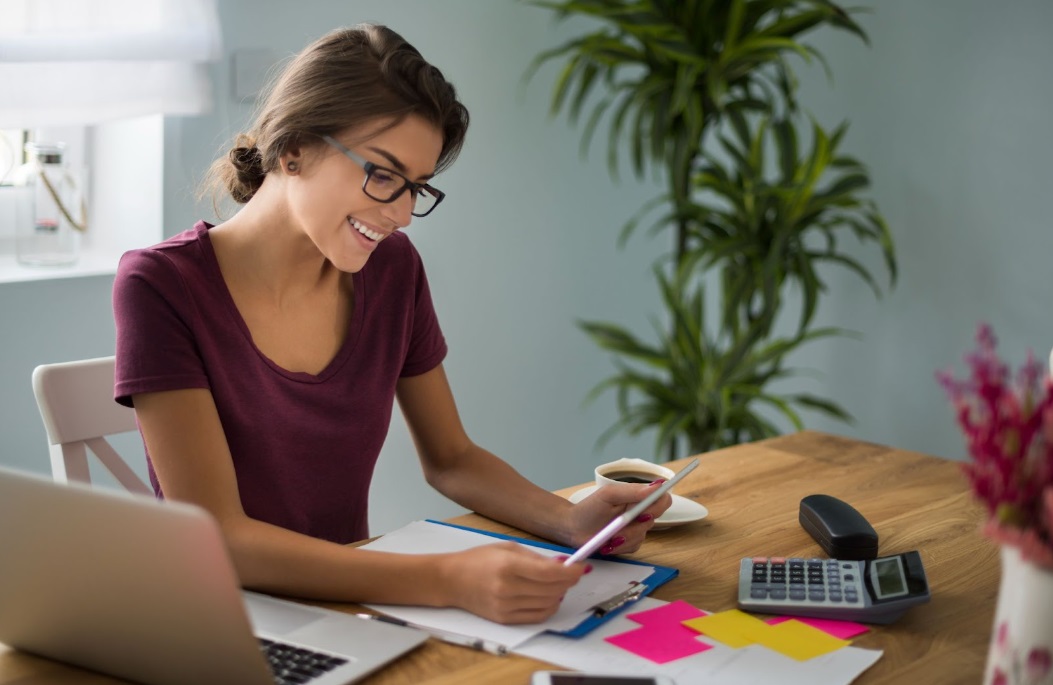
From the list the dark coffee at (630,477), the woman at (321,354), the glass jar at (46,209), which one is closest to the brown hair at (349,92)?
the woman at (321,354)

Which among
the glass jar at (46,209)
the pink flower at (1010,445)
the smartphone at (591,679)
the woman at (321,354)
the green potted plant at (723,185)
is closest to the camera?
the pink flower at (1010,445)

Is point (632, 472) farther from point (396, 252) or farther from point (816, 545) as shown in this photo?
point (396, 252)

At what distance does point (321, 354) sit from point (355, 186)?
0.27m

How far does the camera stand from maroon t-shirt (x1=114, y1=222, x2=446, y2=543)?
1344 millimetres

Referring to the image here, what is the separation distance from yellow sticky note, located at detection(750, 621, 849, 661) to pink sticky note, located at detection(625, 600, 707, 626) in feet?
0.24

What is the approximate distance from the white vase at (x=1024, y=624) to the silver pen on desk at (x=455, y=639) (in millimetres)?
456

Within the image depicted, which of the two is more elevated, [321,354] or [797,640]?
[321,354]

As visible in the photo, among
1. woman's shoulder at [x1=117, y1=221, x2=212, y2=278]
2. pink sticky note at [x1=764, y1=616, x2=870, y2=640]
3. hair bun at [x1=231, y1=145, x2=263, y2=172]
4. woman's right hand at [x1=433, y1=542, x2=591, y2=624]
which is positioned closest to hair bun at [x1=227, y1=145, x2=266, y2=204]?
hair bun at [x1=231, y1=145, x2=263, y2=172]

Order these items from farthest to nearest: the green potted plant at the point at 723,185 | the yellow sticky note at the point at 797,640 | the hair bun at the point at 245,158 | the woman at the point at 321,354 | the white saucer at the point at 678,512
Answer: the green potted plant at the point at 723,185
the hair bun at the point at 245,158
the white saucer at the point at 678,512
the woman at the point at 321,354
the yellow sticky note at the point at 797,640

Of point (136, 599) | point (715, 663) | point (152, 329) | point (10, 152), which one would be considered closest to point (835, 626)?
point (715, 663)

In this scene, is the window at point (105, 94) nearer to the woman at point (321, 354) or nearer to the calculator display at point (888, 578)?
the woman at point (321, 354)

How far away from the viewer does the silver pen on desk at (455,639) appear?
108 centimetres

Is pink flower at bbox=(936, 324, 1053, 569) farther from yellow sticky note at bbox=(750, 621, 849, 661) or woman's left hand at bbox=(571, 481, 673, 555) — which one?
woman's left hand at bbox=(571, 481, 673, 555)

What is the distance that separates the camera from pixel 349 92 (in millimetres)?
1404
